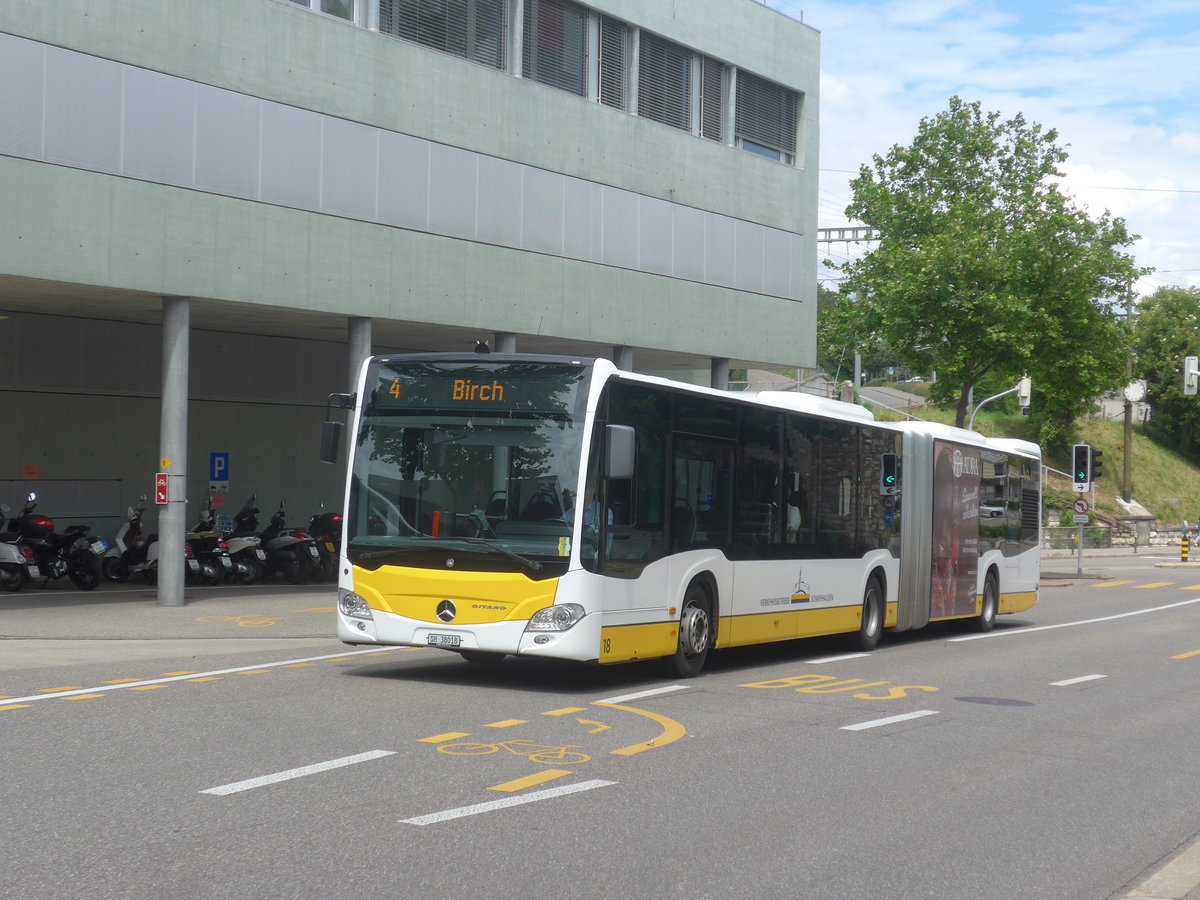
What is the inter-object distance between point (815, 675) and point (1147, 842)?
7.40 m

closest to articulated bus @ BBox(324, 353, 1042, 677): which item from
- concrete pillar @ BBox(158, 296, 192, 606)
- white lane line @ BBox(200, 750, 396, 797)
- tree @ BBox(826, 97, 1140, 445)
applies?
white lane line @ BBox(200, 750, 396, 797)

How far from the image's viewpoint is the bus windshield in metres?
12.5

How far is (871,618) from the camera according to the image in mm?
18375

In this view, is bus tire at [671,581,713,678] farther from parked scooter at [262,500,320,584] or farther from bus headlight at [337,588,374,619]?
parked scooter at [262,500,320,584]

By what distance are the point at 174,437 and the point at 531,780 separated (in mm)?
15565

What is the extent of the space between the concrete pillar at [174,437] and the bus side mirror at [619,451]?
11692mm

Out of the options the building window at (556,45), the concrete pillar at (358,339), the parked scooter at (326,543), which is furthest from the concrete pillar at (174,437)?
the building window at (556,45)

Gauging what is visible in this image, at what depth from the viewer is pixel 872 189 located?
47.5 meters

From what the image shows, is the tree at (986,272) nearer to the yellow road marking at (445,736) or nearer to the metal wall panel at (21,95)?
the metal wall panel at (21,95)

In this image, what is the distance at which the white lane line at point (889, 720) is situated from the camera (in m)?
11.3

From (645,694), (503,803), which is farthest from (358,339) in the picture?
(503,803)

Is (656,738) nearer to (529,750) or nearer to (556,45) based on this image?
(529,750)

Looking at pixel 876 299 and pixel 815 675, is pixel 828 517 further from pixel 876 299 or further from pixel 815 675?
pixel 876 299

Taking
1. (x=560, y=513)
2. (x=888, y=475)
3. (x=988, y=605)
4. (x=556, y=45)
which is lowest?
(x=988, y=605)
